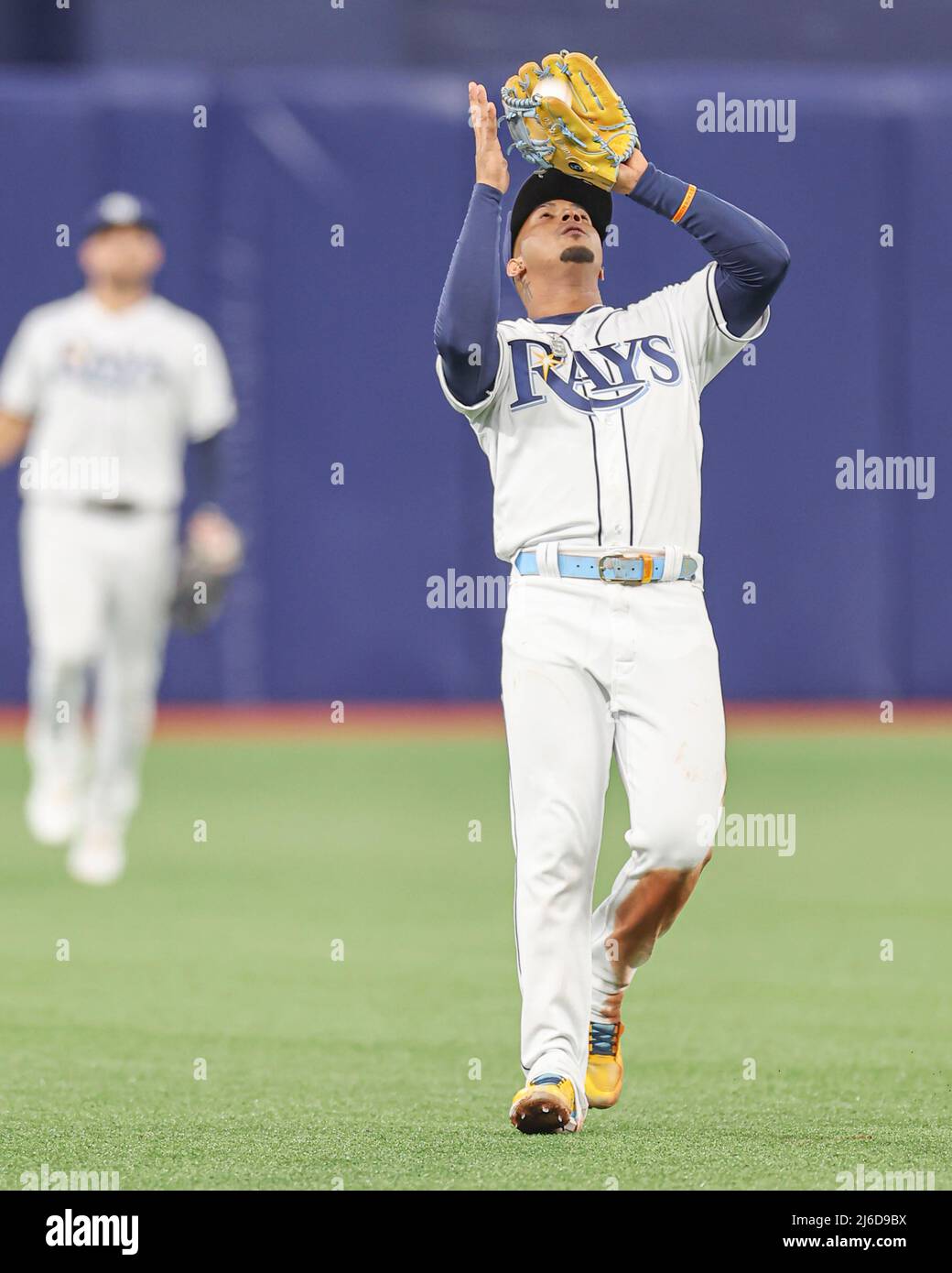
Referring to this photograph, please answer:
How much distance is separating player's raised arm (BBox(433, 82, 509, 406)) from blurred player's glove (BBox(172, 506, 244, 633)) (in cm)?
932

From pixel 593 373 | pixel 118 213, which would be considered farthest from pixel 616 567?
pixel 118 213

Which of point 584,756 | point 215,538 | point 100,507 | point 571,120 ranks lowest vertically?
point 584,756

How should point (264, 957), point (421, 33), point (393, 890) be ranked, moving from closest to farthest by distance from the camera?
point (264, 957), point (393, 890), point (421, 33)

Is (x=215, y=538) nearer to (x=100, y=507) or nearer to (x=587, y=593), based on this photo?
(x=100, y=507)

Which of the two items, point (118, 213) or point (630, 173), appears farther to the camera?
point (118, 213)

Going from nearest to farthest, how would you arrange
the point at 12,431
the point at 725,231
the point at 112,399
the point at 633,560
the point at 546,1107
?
1. the point at 546,1107
2. the point at 633,560
3. the point at 725,231
4. the point at 112,399
5. the point at 12,431

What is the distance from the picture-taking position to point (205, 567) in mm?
14180

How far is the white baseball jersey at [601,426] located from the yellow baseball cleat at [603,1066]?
3.77 feet

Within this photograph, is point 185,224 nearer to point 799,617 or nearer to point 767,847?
point 799,617

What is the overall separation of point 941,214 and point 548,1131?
1099 centimetres

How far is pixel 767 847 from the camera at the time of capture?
9.87m

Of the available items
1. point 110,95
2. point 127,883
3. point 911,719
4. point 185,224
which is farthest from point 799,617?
point 127,883

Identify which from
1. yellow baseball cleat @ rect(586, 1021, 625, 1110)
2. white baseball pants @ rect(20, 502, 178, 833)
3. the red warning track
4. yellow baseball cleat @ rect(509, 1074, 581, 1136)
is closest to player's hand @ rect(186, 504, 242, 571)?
white baseball pants @ rect(20, 502, 178, 833)

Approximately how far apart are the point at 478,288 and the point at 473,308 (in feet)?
0.17
